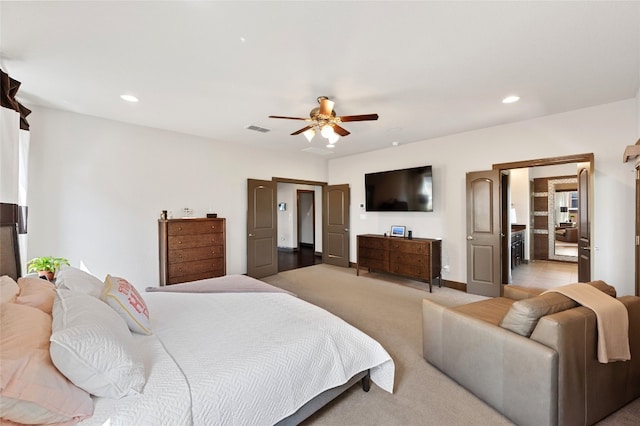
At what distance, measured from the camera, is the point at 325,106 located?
302 centimetres

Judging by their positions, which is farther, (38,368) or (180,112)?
(180,112)

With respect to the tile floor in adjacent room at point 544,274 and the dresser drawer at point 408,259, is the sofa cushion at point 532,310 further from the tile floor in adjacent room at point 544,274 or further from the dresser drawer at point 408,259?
the tile floor in adjacent room at point 544,274

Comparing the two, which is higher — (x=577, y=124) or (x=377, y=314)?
(x=577, y=124)

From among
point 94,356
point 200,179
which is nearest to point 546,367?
point 94,356

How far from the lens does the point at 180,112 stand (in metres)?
3.70

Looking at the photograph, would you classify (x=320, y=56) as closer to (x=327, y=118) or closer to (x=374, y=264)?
(x=327, y=118)

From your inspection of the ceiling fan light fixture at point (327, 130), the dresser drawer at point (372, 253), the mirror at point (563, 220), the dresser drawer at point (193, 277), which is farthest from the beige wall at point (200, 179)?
the mirror at point (563, 220)

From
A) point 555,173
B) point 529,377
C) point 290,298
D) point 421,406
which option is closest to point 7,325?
point 290,298

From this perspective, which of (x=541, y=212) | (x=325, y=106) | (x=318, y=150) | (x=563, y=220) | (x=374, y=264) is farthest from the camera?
(x=563, y=220)

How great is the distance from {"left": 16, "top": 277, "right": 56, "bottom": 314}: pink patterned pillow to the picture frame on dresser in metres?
5.03

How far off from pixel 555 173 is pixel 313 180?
6.66 m

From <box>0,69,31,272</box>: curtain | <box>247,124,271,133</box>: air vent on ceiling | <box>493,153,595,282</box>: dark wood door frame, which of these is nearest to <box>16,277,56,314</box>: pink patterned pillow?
<box>0,69,31,272</box>: curtain

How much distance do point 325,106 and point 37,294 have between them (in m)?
2.77

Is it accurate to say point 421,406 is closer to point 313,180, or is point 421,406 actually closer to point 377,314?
point 377,314
